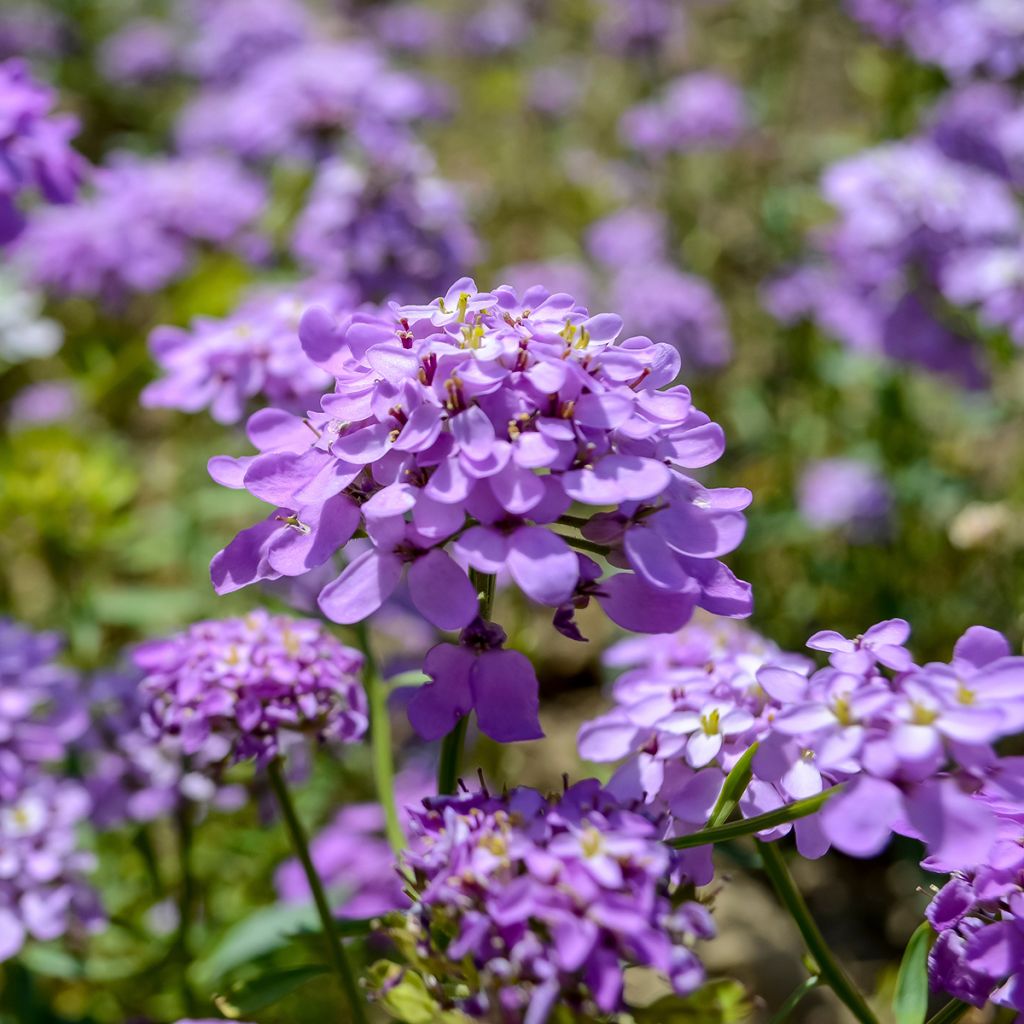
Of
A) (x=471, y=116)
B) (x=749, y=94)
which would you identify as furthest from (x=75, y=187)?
(x=471, y=116)

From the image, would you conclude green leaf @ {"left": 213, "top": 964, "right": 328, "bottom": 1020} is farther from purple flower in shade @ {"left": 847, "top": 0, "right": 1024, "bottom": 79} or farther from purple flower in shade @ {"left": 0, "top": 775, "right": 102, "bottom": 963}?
purple flower in shade @ {"left": 847, "top": 0, "right": 1024, "bottom": 79}

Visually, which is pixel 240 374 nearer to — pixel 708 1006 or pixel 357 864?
pixel 357 864

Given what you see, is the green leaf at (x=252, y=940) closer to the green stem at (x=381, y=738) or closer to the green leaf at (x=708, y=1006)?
the green stem at (x=381, y=738)

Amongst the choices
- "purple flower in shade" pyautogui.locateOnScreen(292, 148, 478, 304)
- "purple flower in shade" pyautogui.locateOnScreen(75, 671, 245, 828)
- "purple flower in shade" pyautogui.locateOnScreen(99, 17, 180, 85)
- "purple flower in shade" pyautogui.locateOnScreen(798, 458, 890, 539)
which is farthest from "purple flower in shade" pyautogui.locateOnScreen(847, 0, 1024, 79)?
"purple flower in shade" pyautogui.locateOnScreen(99, 17, 180, 85)

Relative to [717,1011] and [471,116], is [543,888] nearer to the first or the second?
[717,1011]

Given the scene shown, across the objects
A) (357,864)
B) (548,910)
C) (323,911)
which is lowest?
(357,864)

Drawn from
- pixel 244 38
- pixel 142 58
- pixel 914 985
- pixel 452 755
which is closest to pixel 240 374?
pixel 452 755

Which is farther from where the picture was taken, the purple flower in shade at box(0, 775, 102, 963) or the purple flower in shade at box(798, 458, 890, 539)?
the purple flower in shade at box(798, 458, 890, 539)
